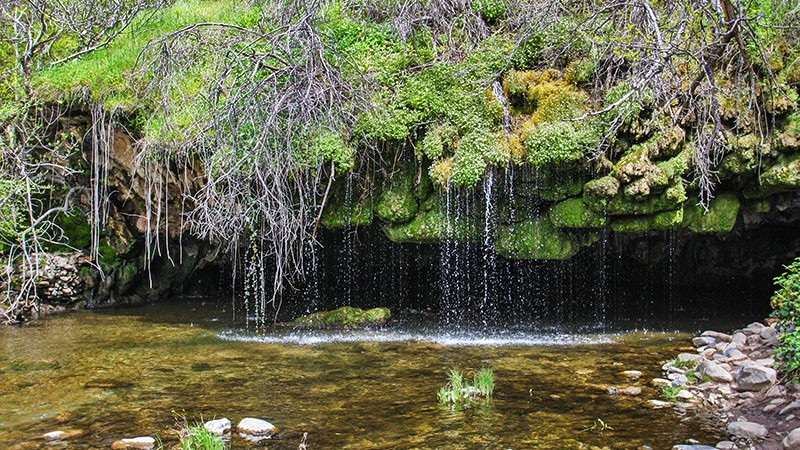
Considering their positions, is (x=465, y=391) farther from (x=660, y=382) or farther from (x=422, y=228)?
(x=422, y=228)

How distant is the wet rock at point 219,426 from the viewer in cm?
543

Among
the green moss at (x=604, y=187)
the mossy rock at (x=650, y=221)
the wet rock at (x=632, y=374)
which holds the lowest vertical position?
the wet rock at (x=632, y=374)

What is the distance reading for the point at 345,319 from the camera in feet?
34.3

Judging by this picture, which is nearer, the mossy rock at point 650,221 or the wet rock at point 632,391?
the wet rock at point 632,391

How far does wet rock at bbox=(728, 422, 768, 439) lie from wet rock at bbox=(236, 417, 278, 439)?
376cm

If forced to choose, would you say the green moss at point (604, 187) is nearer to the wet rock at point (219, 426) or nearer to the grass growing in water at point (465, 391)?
the grass growing in water at point (465, 391)

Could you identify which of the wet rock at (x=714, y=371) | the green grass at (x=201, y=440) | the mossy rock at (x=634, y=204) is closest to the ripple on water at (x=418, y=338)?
the mossy rock at (x=634, y=204)

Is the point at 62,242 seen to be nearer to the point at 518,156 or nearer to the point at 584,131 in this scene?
the point at 518,156

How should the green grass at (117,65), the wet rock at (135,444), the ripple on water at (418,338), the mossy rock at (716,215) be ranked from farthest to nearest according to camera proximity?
the green grass at (117,65) → the mossy rock at (716,215) → the ripple on water at (418,338) → the wet rock at (135,444)

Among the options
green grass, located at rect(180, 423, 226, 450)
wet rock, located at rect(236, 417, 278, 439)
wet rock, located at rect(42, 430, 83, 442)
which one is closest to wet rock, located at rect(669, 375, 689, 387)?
wet rock, located at rect(236, 417, 278, 439)

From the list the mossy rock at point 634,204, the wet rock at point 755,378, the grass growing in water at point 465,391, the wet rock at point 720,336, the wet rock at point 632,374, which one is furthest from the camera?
the mossy rock at point 634,204

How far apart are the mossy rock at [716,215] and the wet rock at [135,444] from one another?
7358mm

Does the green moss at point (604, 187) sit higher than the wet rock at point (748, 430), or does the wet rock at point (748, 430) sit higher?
the green moss at point (604, 187)

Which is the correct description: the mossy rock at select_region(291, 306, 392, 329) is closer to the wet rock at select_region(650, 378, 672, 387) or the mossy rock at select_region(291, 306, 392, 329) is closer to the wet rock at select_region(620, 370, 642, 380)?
the wet rock at select_region(620, 370, 642, 380)
